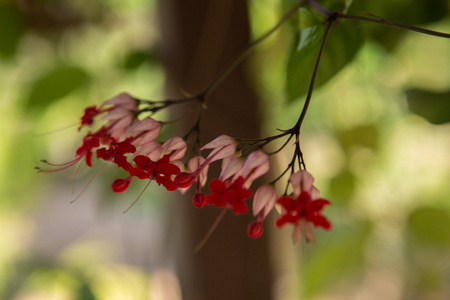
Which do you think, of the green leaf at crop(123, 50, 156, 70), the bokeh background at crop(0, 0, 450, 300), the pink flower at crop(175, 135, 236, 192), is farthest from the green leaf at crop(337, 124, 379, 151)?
the pink flower at crop(175, 135, 236, 192)

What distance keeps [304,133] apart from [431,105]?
0.56m

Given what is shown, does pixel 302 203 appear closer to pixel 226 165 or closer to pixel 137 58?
pixel 226 165

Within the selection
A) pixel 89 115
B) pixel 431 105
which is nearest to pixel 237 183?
pixel 89 115

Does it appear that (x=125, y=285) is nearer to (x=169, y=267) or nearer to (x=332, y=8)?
(x=169, y=267)

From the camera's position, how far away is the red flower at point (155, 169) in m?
0.26

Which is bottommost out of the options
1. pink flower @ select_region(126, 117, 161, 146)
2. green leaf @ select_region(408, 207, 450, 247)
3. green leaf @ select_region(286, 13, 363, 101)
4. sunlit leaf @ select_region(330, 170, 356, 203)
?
green leaf @ select_region(408, 207, 450, 247)

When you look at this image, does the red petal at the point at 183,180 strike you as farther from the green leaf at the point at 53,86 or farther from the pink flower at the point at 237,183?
the green leaf at the point at 53,86

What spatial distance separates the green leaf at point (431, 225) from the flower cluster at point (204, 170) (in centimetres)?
36

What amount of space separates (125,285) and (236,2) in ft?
2.04

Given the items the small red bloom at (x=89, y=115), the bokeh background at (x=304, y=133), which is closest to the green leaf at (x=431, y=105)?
the bokeh background at (x=304, y=133)

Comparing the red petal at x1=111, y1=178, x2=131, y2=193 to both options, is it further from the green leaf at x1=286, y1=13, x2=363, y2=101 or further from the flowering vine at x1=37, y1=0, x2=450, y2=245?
the green leaf at x1=286, y1=13, x2=363, y2=101

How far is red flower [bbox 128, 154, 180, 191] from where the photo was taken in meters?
0.26

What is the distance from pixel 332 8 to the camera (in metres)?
0.35

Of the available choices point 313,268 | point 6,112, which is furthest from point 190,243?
point 6,112
